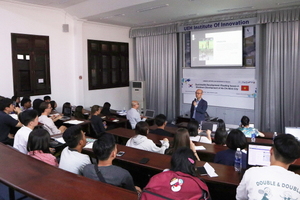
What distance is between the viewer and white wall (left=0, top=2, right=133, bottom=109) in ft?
19.9

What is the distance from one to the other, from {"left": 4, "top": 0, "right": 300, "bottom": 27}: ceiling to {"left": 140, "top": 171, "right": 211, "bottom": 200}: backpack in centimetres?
460

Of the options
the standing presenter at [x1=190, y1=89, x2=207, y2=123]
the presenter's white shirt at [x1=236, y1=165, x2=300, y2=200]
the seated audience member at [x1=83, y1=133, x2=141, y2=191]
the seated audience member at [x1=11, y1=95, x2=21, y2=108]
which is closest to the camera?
the presenter's white shirt at [x1=236, y1=165, x2=300, y2=200]

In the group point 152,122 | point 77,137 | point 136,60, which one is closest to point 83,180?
point 77,137

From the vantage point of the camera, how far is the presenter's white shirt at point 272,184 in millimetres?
1438

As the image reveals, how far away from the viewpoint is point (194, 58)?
24.8ft

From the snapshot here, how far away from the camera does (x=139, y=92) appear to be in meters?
8.58

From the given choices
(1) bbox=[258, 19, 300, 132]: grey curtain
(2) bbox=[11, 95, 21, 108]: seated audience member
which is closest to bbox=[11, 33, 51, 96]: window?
(2) bbox=[11, 95, 21, 108]: seated audience member

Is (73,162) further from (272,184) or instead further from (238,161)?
(272,184)

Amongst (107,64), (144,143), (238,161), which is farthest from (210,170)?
(107,64)

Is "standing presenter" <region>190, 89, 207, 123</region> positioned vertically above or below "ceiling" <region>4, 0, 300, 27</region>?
below

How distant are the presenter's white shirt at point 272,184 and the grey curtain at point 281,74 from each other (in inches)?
204

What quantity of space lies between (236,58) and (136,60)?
3.58m

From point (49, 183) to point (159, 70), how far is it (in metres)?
6.89

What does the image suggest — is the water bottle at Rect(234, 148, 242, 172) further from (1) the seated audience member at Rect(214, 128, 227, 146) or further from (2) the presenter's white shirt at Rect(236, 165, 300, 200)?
(1) the seated audience member at Rect(214, 128, 227, 146)
